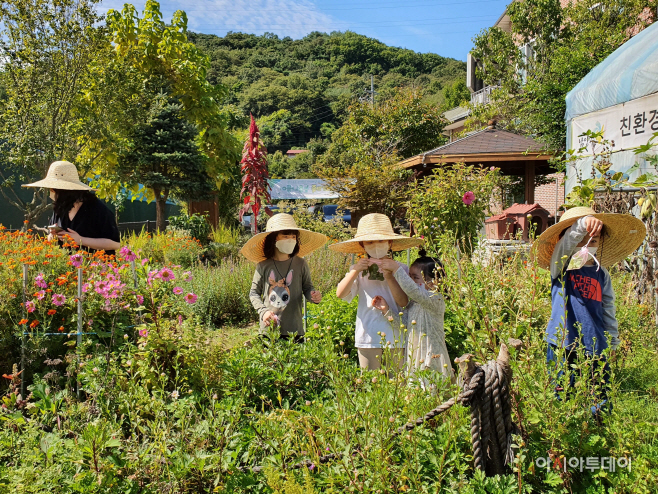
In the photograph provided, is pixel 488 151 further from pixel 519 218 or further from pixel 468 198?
pixel 468 198

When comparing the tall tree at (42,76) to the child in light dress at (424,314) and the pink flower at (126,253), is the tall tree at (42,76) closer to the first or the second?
the pink flower at (126,253)

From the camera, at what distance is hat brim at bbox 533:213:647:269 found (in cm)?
291

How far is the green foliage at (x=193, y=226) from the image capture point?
36.5 feet

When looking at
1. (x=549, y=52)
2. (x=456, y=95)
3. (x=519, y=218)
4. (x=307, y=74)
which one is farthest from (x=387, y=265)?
(x=307, y=74)

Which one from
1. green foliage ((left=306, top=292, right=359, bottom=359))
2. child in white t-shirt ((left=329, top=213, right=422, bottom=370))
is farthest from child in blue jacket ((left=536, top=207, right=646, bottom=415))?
green foliage ((left=306, top=292, right=359, bottom=359))

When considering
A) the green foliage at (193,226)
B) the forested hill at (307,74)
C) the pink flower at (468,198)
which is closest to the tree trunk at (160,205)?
the green foliage at (193,226)

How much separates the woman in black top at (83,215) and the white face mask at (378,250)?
88.7 inches

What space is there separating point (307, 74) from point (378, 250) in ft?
238

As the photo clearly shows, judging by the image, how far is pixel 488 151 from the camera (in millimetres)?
10406

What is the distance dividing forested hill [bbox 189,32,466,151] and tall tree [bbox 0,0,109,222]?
42641mm

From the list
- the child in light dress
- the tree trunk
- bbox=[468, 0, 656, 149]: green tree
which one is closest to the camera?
the child in light dress

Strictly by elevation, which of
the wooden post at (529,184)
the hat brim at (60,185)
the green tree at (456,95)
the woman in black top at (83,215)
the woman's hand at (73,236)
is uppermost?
the green tree at (456,95)

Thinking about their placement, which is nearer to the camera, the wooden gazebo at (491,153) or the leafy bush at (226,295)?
the leafy bush at (226,295)

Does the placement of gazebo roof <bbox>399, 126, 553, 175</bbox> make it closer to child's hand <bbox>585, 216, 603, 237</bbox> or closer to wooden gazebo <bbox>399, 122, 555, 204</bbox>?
wooden gazebo <bbox>399, 122, 555, 204</bbox>
